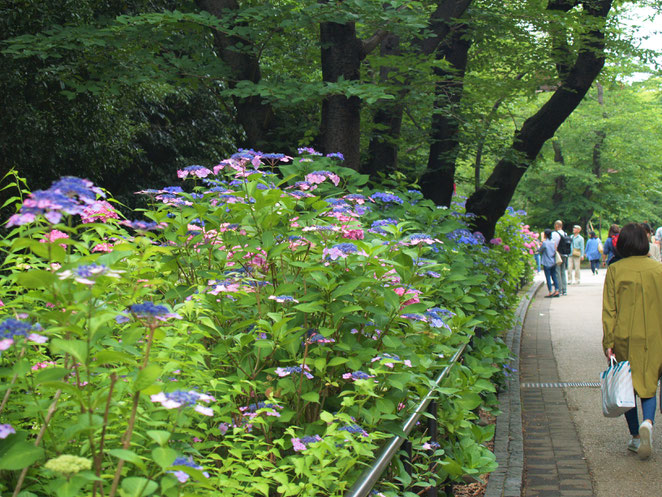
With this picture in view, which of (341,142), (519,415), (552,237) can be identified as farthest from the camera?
(552,237)

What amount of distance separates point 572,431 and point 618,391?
1.20 m

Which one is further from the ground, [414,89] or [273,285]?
[414,89]

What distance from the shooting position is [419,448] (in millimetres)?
3783

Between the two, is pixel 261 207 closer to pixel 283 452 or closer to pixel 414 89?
pixel 283 452

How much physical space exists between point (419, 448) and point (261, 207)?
1.59 metres

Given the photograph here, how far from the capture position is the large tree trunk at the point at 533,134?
35.7 feet

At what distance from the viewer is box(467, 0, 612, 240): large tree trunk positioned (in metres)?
10.9

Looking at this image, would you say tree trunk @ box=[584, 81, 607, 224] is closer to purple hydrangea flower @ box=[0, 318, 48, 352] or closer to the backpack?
the backpack

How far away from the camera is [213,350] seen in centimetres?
317

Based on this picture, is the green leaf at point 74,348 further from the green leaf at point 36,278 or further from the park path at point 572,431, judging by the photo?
the park path at point 572,431

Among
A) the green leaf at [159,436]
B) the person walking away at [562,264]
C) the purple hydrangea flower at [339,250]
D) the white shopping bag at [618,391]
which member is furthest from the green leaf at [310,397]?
the person walking away at [562,264]

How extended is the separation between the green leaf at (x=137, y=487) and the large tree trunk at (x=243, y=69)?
6.42 meters

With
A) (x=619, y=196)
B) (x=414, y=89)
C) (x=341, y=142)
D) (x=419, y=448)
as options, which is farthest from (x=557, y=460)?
(x=619, y=196)

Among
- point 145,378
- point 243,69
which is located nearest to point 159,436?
point 145,378
